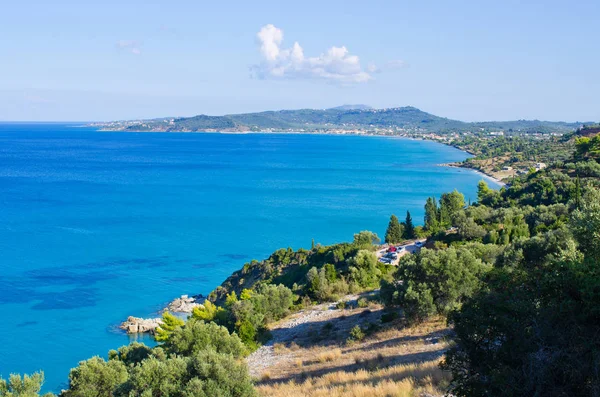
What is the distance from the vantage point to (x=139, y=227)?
210ft

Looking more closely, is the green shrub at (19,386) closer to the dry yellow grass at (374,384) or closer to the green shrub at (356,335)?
the dry yellow grass at (374,384)

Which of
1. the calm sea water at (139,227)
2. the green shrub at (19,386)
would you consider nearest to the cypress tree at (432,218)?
the calm sea water at (139,227)

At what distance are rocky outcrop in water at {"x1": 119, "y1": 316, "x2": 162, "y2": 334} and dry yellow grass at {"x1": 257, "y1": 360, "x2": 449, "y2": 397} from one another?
2269 cm

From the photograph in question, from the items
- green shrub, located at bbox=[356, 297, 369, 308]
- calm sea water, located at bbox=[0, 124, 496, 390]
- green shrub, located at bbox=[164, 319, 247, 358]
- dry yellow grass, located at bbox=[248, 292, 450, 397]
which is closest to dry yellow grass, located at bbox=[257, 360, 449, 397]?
dry yellow grass, located at bbox=[248, 292, 450, 397]

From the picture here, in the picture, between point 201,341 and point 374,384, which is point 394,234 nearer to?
point 201,341

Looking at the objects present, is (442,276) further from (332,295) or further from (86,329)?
(86,329)

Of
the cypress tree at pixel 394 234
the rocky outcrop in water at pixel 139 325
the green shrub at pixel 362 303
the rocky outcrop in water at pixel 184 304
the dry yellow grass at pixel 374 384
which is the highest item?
the dry yellow grass at pixel 374 384

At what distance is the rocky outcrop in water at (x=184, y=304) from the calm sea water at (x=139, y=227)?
1.46 m

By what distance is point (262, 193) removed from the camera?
9394cm

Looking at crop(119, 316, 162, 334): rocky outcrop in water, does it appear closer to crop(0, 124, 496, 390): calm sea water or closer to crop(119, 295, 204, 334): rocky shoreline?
crop(119, 295, 204, 334): rocky shoreline

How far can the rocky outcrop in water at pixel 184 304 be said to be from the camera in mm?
36938

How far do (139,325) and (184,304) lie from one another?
14.7ft

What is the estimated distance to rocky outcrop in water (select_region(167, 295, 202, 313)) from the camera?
36938mm

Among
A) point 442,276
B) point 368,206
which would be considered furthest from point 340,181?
point 442,276
